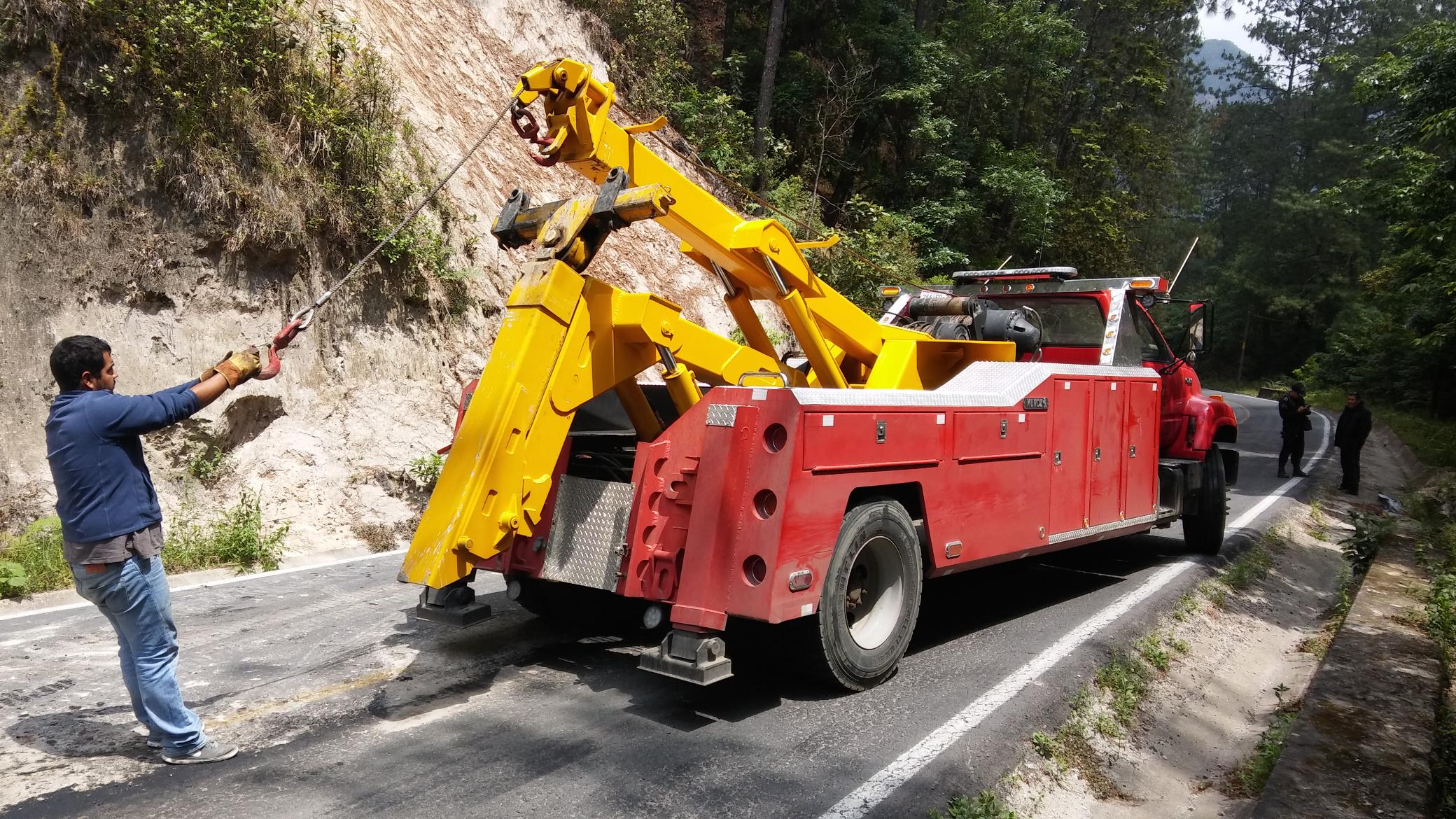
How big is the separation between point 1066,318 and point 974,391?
3055 mm

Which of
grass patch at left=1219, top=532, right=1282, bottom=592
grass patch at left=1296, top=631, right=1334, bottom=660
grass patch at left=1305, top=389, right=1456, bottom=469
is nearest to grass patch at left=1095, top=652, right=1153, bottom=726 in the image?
grass patch at left=1296, top=631, right=1334, bottom=660

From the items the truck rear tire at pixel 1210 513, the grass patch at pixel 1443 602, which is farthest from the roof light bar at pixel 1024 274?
the grass patch at pixel 1443 602

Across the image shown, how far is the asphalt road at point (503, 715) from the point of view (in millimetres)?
3762

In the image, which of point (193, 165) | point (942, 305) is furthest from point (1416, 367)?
point (193, 165)

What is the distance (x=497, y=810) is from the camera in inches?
143

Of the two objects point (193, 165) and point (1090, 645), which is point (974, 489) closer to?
point (1090, 645)

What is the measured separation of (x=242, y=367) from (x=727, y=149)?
53.3 feet

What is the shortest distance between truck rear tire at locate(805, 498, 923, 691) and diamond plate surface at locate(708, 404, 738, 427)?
828 mm

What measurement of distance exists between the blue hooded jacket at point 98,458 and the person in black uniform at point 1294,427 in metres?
17.8

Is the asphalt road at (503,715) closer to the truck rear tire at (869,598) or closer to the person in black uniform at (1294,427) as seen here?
the truck rear tire at (869,598)

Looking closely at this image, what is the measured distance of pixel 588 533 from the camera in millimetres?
5082

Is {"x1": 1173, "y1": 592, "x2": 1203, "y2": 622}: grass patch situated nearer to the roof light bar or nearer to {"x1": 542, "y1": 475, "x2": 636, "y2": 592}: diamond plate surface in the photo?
the roof light bar

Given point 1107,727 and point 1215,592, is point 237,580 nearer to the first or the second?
point 1107,727

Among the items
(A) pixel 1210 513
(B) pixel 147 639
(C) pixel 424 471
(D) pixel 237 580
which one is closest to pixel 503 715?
(B) pixel 147 639
